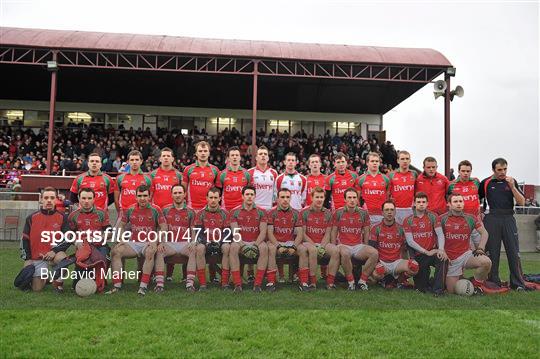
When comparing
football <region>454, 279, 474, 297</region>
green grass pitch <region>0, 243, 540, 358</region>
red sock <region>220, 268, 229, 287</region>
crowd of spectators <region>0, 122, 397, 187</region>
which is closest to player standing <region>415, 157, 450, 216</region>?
football <region>454, 279, 474, 297</region>

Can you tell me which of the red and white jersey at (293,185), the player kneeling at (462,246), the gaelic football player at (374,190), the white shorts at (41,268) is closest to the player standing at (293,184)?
the red and white jersey at (293,185)

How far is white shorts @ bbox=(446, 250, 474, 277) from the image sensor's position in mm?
6727

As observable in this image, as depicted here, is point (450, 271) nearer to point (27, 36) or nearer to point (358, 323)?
point (358, 323)

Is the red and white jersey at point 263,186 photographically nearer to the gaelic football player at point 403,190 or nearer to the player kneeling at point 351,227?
the player kneeling at point 351,227

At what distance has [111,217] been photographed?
13859mm

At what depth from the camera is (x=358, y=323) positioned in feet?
15.8

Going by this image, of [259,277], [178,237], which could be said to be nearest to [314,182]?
[259,277]

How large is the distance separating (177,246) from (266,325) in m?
2.48

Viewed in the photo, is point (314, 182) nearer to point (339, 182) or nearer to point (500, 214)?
point (339, 182)

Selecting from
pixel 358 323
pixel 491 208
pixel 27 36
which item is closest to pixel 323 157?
pixel 27 36

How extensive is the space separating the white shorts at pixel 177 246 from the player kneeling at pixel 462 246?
12.7 ft

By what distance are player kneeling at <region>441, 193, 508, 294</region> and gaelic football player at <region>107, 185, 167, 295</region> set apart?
4.27 meters

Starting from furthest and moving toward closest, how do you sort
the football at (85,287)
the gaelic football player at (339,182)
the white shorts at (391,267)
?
1. the gaelic football player at (339,182)
2. the white shorts at (391,267)
3. the football at (85,287)

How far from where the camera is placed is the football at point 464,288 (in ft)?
21.4
